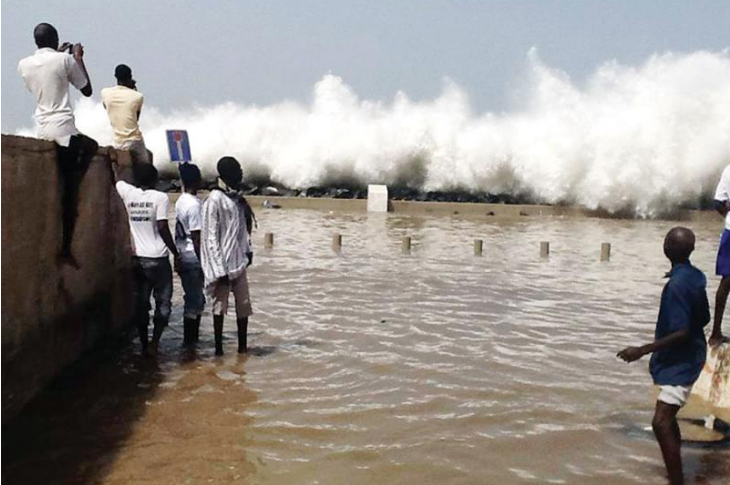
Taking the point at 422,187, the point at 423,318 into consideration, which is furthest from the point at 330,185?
the point at 423,318

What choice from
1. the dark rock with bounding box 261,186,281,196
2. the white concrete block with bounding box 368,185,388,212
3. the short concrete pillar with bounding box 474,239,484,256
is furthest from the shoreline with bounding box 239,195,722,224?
the short concrete pillar with bounding box 474,239,484,256

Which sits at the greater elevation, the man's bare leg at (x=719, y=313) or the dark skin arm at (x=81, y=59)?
the dark skin arm at (x=81, y=59)

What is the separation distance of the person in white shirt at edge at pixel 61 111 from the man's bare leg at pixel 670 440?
14.4 ft

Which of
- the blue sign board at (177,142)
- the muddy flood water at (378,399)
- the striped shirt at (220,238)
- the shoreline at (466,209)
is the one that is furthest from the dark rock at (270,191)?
the striped shirt at (220,238)

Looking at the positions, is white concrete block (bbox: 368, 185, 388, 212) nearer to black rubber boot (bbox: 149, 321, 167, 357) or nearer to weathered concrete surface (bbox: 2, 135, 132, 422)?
weathered concrete surface (bbox: 2, 135, 132, 422)

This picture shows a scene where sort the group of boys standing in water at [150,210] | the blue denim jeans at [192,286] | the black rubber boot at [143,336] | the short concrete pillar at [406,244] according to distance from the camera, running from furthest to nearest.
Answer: the short concrete pillar at [406,244]
the blue denim jeans at [192,286]
the black rubber boot at [143,336]
the group of boys standing in water at [150,210]

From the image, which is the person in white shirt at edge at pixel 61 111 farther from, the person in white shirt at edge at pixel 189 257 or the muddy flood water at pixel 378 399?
the muddy flood water at pixel 378 399

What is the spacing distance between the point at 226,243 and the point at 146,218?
77 centimetres

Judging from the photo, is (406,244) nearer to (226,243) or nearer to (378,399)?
(226,243)

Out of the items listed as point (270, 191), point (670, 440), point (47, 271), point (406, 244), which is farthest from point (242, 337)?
point (270, 191)

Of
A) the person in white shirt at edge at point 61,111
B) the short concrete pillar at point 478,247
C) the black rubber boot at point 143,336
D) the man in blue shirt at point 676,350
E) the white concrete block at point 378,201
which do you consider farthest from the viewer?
the white concrete block at point 378,201

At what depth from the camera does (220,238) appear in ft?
22.2

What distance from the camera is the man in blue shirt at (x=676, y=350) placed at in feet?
14.1

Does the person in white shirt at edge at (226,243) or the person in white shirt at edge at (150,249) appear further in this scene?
the person in white shirt at edge at (150,249)
